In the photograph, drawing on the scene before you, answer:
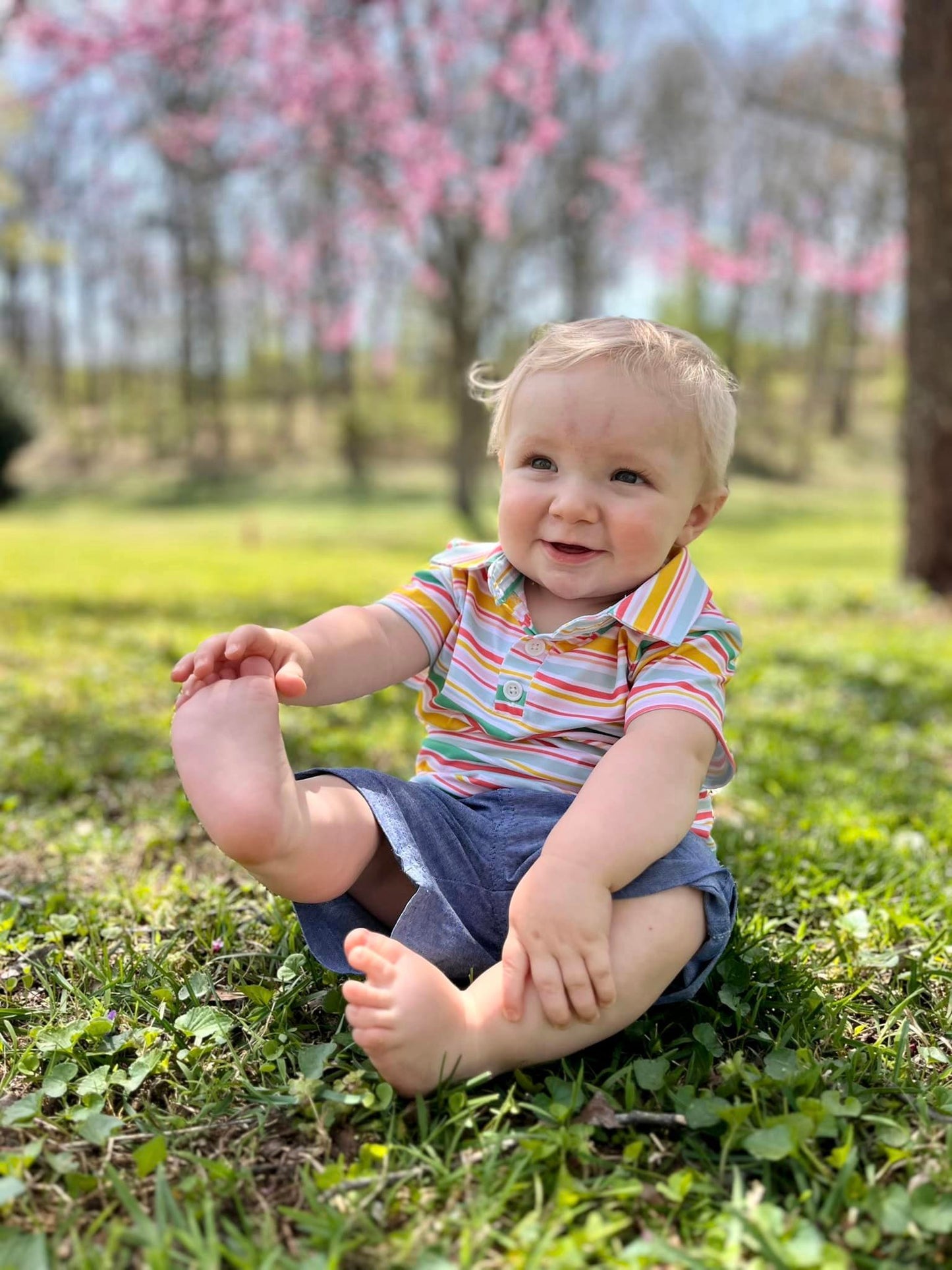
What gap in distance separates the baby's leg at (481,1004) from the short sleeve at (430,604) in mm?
584

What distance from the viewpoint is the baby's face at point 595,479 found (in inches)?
65.6

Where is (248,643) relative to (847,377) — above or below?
Answer: above

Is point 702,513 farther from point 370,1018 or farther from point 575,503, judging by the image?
point 370,1018

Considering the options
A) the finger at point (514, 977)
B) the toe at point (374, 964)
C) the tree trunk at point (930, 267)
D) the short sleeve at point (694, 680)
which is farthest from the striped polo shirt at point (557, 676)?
the tree trunk at point (930, 267)

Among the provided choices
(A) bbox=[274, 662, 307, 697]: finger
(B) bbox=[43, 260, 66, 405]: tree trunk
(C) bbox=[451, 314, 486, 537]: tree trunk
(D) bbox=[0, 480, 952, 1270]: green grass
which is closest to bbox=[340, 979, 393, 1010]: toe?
(D) bbox=[0, 480, 952, 1270]: green grass

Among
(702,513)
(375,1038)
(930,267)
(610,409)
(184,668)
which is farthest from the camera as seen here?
(930,267)

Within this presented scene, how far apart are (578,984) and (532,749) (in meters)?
0.44

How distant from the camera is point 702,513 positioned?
184 centimetres

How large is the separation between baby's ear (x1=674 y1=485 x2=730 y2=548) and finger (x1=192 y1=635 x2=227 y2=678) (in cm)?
75

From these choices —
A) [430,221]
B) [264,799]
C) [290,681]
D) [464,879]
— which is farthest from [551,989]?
[430,221]

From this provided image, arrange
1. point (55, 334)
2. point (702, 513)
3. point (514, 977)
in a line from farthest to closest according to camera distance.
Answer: point (55, 334) → point (702, 513) → point (514, 977)

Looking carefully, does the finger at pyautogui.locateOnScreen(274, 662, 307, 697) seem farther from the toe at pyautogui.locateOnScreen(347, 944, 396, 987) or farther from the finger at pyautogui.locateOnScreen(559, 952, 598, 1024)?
the finger at pyautogui.locateOnScreen(559, 952, 598, 1024)

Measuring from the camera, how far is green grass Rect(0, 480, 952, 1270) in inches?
46.1

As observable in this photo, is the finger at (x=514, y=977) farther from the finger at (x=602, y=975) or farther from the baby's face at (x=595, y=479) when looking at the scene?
the baby's face at (x=595, y=479)
